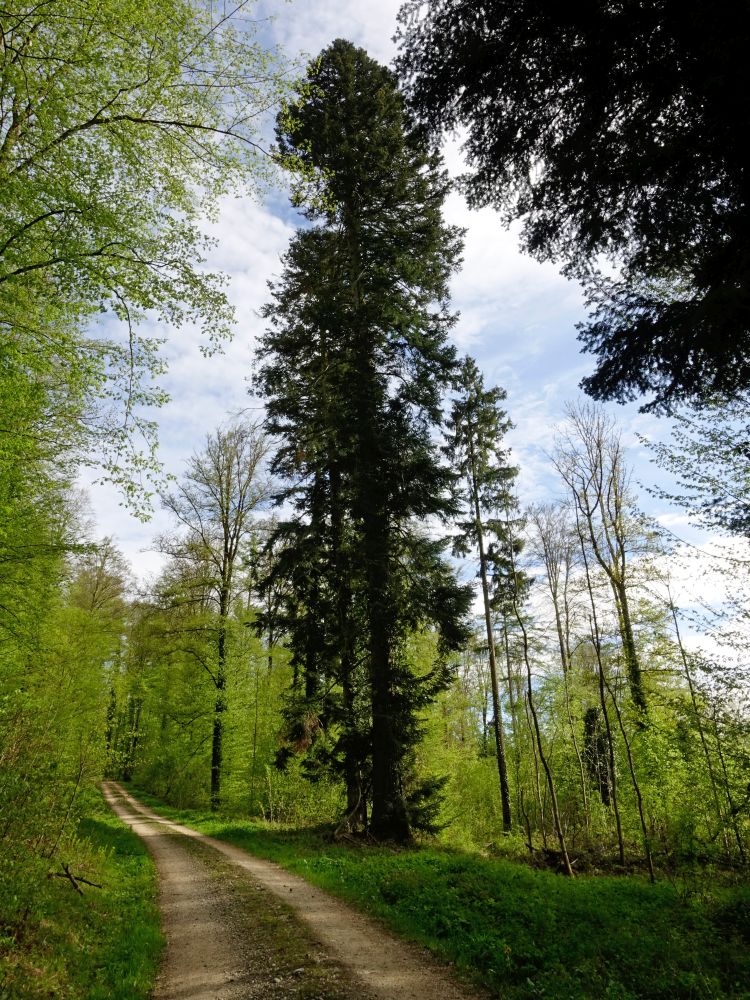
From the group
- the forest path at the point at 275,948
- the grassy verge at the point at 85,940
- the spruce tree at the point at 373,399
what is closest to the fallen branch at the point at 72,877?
the grassy verge at the point at 85,940

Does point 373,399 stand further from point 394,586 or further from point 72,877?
point 72,877

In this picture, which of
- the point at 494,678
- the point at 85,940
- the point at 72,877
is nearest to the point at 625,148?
the point at 85,940

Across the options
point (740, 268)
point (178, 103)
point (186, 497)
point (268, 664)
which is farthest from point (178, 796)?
point (740, 268)

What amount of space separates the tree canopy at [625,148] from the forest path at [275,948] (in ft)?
21.4

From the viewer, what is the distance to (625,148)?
4.81 m

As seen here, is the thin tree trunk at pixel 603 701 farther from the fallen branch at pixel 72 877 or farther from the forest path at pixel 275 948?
the fallen branch at pixel 72 877

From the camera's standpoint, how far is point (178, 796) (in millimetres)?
22531

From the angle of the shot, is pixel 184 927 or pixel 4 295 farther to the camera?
pixel 184 927

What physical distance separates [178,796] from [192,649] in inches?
316

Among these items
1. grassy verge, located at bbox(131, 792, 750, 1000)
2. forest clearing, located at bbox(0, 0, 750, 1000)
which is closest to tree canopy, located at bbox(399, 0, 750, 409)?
forest clearing, located at bbox(0, 0, 750, 1000)

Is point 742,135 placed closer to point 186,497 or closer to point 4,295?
point 4,295

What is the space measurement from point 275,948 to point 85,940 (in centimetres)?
225

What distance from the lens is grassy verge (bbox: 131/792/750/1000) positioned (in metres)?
5.00

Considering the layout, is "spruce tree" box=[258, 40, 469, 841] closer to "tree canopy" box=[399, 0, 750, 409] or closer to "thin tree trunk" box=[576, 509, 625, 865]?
"thin tree trunk" box=[576, 509, 625, 865]
